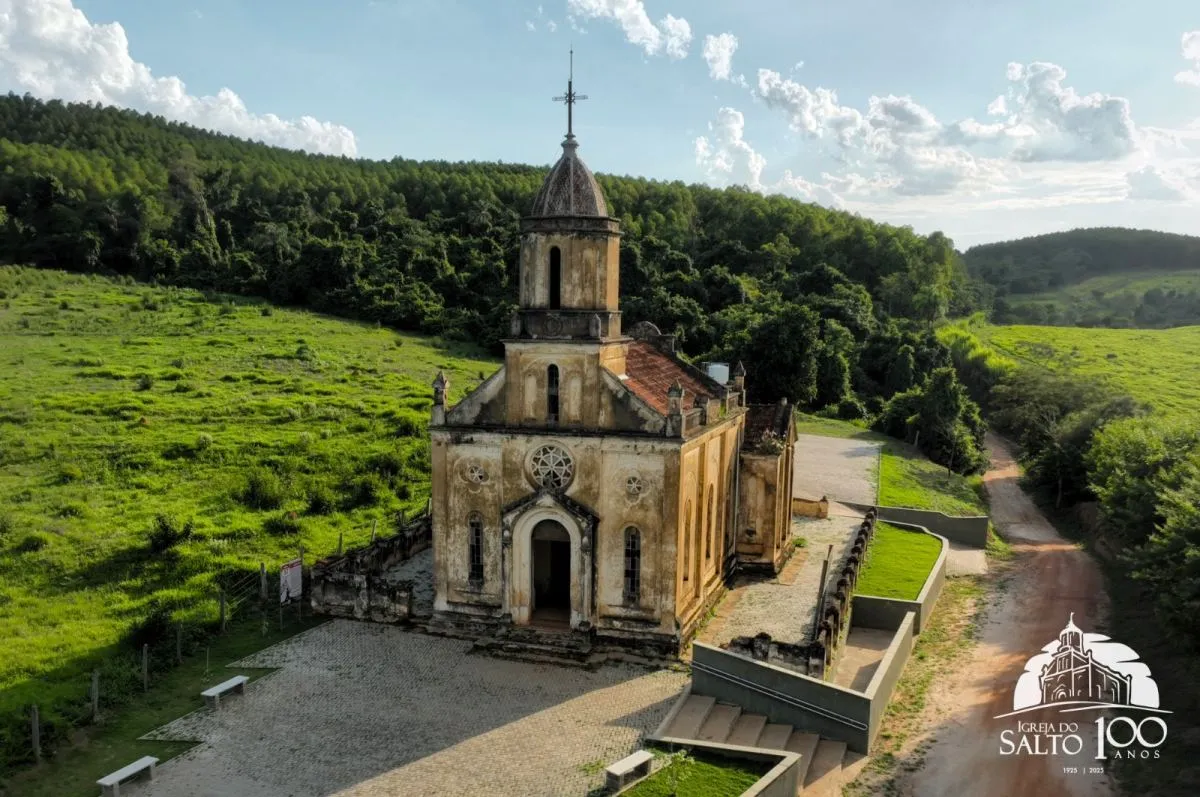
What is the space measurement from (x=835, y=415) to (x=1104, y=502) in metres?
34.4

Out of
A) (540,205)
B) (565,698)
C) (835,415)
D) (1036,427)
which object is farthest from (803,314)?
(565,698)

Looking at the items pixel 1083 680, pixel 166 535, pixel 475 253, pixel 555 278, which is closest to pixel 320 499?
pixel 166 535

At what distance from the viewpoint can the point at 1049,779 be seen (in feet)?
63.2

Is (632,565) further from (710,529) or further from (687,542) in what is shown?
(710,529)

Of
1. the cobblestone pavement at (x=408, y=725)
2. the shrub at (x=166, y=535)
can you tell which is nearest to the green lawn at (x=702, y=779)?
the cobblestone pavement at (x=408, y=725)

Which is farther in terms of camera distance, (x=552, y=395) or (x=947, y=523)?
(x=947, y=523)

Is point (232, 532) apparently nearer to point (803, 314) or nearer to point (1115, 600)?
point (1115, 600)

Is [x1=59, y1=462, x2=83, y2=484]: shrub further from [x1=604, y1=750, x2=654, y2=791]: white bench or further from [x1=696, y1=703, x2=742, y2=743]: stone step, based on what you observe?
[x1=696, y1=703, x2=742, y2=743]: stone step

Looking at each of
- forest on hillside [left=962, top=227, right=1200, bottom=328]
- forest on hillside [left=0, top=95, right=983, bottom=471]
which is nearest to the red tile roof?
forest on hillside [left=0, top=95, right=983, bottom=471]

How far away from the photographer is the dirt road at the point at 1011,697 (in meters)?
19.1

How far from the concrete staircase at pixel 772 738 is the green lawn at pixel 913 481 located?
78.5ft

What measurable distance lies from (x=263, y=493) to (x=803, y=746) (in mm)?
23730

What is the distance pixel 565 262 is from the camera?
2300 centimetres

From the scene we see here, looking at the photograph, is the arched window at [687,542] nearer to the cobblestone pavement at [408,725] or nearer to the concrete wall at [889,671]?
the cobblestone pavement at [408,725]
